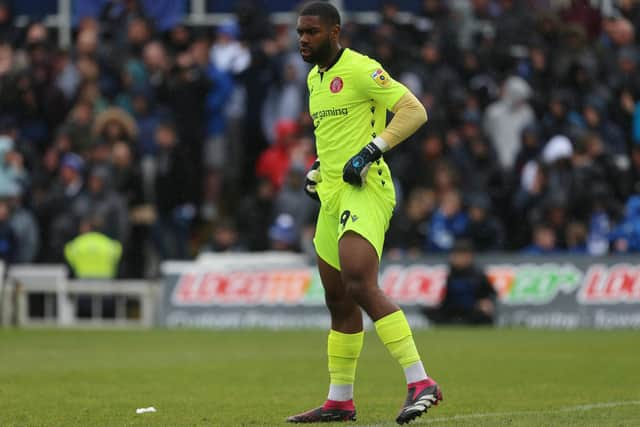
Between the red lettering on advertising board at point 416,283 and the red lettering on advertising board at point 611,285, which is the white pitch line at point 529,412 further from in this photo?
the red lettering on advertising board at point 416,283

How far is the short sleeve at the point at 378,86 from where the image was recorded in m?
8.70

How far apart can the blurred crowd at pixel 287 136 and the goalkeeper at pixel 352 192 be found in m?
11.9

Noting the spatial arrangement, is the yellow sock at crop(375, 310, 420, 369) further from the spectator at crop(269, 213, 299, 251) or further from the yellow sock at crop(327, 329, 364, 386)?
the spectator at crop(269, 213, 299, 251)

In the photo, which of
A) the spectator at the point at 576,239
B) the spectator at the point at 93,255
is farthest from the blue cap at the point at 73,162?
the spectator at the point at 576,239

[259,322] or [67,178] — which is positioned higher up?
[67,178]

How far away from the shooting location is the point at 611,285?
65.4 feet

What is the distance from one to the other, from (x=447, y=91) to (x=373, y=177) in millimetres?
14094

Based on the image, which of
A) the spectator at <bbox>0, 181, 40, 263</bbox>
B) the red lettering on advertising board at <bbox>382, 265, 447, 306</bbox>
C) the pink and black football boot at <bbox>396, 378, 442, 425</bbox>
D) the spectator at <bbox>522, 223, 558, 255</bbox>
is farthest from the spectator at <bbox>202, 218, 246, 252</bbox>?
the pink and black football boot at <bbox>396, 378, 442, 425</bbox>

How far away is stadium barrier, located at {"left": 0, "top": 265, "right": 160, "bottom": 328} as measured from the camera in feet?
70.6

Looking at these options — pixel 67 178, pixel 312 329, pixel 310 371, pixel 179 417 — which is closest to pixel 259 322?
pixel 312 329

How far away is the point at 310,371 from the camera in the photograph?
13297 mm

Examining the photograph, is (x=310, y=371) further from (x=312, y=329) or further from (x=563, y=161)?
(x=563, y=161)

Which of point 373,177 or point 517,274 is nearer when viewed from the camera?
point 373,177

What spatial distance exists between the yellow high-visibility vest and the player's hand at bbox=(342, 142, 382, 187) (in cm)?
1341
